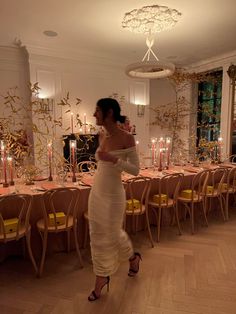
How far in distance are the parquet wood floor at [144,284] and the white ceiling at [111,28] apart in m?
→ 3.28

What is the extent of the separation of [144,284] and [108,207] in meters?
0.90

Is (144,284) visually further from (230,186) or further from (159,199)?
(230,186)

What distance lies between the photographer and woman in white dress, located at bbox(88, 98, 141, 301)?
2029 mm

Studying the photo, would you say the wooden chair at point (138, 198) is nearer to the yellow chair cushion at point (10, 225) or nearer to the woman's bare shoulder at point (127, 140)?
the woman's bare shoulder at point (127, 140)

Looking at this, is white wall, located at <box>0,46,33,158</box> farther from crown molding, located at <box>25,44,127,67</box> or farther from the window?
the window

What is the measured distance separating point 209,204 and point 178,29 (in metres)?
3.09

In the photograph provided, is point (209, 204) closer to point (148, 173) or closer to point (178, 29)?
point (148, 173)

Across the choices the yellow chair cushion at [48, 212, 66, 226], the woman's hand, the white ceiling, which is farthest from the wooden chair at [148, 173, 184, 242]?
the white ceiling

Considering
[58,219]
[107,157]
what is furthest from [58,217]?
[107,157]

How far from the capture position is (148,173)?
3.78 metres

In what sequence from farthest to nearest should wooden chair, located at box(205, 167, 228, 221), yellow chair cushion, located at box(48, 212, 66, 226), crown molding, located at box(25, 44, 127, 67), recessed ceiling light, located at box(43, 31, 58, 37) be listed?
crown molding, located at box(25, 44, 127, 67), recessed ceiling light, located at box(43, 31, 58, 37), wooden chair, located at box(205, 167, 228, 221), yellow chair cushion, located at box(48, 212, 66, 226)

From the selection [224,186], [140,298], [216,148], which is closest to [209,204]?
[224,186]

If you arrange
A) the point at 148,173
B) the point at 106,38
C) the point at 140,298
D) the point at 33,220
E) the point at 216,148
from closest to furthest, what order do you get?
the point at 140,298, the point at 33,220, the point at 148,173, the point at 106,38, the point at 216,148

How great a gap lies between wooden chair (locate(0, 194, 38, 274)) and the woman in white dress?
70 centimetres
